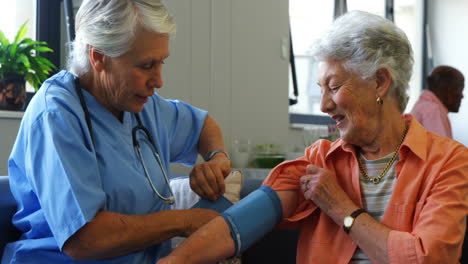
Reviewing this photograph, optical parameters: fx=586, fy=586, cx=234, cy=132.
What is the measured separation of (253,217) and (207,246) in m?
0.15

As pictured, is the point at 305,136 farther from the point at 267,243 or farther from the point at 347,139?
the point at 347,139

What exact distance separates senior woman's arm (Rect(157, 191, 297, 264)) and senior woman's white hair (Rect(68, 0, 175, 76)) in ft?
1.62

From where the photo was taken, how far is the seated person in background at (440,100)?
4.73 metres

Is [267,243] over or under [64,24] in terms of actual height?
under

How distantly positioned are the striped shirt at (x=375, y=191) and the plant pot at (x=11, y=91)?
6.49 ft

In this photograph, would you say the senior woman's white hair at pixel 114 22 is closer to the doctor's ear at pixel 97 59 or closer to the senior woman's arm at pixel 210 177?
the doctor's ear at pixel 97 59

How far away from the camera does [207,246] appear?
1474 millimetres

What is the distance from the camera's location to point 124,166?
1.47m

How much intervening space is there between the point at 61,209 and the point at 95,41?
1.35 feet

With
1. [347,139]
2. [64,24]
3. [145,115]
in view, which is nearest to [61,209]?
[145,115]

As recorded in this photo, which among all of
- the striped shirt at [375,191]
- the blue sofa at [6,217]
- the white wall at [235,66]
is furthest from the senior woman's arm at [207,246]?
the white wall at [235,66]

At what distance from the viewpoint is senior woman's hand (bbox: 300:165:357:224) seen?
1.51m

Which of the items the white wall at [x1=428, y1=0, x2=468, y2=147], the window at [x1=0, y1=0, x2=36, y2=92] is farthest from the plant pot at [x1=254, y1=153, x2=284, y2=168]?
the white wall at [x1=428, y1=0, x2=468, y2=147]

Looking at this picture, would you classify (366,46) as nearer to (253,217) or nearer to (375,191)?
→ (375,191)
